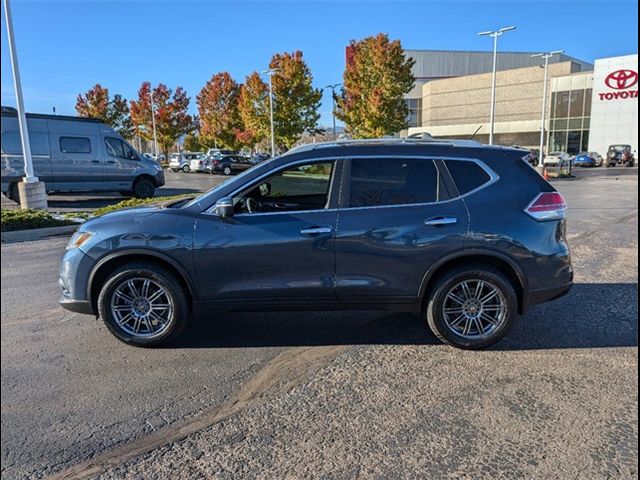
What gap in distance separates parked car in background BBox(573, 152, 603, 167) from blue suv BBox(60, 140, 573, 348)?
4673 centimetres

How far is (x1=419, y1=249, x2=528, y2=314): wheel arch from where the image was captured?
154 inches

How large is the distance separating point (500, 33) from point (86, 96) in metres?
43.1

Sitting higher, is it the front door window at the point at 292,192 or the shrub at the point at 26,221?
the front door window at the point at 292,192

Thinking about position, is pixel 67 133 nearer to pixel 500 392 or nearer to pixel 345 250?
pixel 345 250

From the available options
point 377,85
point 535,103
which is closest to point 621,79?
point 535,103

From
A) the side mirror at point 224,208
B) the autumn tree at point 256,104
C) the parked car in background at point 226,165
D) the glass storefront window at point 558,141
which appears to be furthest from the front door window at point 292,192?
the glass storefront window at point 558,141

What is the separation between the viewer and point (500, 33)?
103 ft

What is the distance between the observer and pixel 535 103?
193ft

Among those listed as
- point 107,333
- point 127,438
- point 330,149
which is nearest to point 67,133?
point 107,333

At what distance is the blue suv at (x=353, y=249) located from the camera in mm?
3883

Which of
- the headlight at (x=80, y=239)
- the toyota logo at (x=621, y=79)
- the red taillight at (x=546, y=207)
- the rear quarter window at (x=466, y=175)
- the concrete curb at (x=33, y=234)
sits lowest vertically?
the concrete curb at (x=33, y=234)

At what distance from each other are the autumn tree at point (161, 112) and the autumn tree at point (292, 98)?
65.0ft

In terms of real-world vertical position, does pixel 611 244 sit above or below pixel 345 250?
below

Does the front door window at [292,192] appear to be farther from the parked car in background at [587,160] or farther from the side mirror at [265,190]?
the parked car in background at [587,160]
